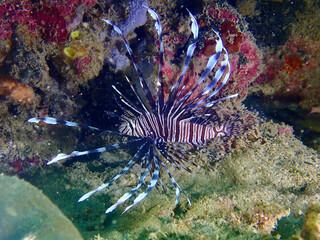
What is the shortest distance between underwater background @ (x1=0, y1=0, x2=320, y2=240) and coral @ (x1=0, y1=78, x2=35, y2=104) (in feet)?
0.06

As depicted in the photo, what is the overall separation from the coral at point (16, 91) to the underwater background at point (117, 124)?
0.06ft

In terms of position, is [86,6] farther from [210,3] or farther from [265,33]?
[265,33]

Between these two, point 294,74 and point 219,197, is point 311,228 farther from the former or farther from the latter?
point 294,74

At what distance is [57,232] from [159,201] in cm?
168

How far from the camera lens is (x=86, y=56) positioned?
390cm

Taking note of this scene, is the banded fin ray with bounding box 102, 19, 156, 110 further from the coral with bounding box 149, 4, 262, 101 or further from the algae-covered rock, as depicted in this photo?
the algae-covered rock

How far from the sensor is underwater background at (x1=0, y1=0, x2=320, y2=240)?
2.49 meters

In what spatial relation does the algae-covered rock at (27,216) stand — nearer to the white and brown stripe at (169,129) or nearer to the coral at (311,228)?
the white and brown stripe at (169,129)

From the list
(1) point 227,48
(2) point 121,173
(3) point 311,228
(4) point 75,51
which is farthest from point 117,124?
(3) point 311,228

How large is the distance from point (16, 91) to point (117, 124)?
1.84 metres

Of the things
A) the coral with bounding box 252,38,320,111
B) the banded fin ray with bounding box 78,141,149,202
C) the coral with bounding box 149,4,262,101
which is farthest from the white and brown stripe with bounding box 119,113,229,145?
the coral with bounding box 252,38,320,111

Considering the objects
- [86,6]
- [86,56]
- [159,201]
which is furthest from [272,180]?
[86,6]

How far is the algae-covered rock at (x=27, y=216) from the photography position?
1.74 metres

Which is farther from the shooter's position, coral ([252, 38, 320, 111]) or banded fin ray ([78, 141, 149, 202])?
coral ([252, 38, 320, 111])
